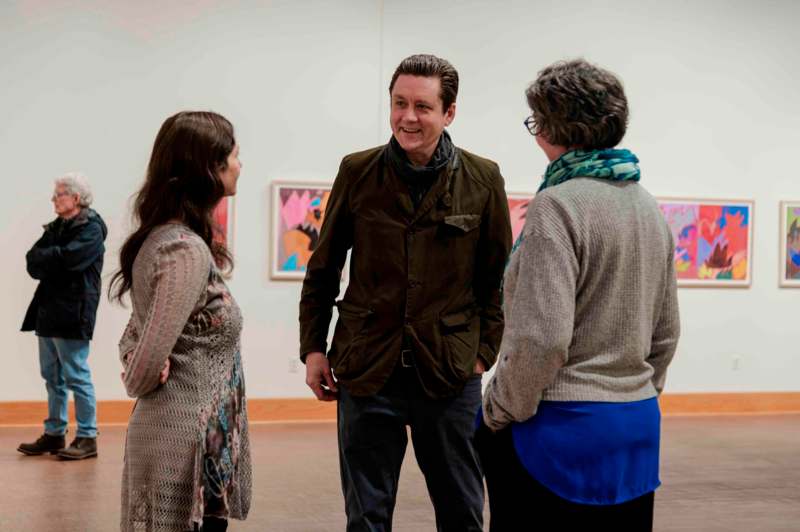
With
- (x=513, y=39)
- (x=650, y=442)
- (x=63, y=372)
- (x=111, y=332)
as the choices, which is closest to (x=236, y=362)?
(x=650, y=442)

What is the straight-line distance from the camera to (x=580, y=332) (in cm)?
245

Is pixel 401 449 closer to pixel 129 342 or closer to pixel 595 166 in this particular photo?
pixel 129 342

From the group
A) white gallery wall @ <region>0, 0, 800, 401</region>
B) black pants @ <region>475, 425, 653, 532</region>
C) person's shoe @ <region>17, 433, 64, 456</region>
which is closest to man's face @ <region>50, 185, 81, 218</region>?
white gallery wall @ <region>0, 0, 800, 401</region>

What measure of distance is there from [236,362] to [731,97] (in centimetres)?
830

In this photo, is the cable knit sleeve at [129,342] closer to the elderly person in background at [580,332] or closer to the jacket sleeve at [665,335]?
the elderly person in background at [580,332]

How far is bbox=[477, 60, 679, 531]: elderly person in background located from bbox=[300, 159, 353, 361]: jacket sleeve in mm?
1006

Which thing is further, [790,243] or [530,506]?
[790,243]

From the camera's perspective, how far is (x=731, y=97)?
10.1 meters

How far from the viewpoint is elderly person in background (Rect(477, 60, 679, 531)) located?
7.87 ft

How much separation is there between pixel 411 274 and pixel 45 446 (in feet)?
16.5

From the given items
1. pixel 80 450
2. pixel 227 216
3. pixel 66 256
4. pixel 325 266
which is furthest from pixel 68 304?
pixel 325 266

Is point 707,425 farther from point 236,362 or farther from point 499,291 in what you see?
point 236,362

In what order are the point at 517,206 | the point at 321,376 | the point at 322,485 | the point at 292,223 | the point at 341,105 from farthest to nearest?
1. the point at 517,206
2. the point at 341,105
3. the point at 292,223
4. the point at 322,485
5. the point at 321,376

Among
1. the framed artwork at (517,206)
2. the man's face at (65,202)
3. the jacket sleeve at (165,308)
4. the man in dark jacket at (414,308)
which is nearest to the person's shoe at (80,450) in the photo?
the man's face at (65,202)
